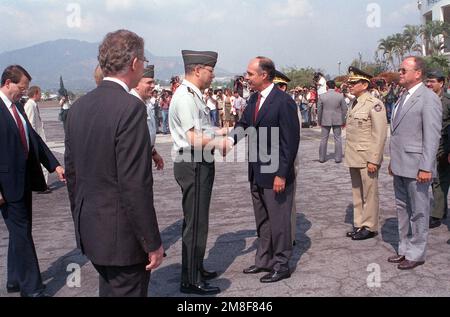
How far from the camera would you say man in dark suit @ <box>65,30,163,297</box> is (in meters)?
2.15

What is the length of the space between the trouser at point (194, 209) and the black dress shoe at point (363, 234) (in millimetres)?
1991

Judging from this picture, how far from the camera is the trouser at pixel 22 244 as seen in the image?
3.64 m

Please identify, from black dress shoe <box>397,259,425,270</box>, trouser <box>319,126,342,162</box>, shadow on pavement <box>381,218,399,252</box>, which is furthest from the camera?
trouser <box>319,126,342,162</box>

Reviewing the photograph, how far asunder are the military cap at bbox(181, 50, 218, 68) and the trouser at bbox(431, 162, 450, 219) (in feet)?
11.1

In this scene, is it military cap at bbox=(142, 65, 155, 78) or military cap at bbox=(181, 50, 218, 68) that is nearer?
military cap at bbox=(181, 50, 218, 68)

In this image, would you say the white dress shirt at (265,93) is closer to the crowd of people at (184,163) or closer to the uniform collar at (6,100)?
the crowd of people at (184,163)

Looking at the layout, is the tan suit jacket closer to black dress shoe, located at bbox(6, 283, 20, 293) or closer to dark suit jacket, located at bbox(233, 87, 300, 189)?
dark suit jacket, located at bbox(233, 87, 300, 189)

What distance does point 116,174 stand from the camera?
2215 millimetres

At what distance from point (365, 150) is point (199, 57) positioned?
2.28 meters

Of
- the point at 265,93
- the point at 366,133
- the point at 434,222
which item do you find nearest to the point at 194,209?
the point at 265,93

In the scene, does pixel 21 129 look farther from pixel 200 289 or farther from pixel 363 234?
pixel 363 234

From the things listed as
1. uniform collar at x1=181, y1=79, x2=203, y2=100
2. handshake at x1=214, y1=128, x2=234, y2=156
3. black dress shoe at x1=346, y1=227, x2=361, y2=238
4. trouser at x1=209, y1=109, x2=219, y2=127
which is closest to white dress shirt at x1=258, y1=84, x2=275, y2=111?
handshake at x1=214, y1=128, x2=234, y2=156
